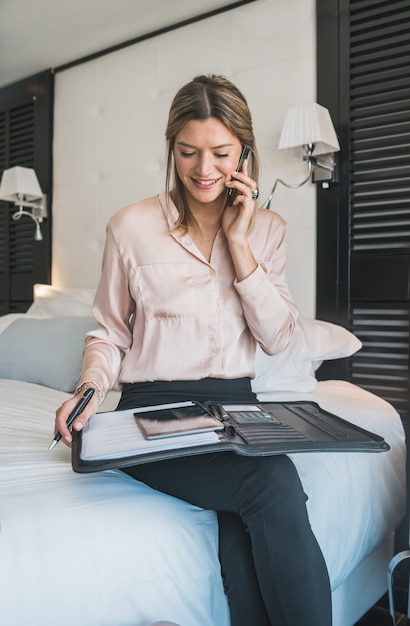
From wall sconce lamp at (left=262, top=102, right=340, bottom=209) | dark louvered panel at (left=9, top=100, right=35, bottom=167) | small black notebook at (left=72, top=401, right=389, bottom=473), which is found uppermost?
dark louvered panel at (left=9, top=100, right=35, bottom=167)

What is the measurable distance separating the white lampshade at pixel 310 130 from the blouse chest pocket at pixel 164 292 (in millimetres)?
979

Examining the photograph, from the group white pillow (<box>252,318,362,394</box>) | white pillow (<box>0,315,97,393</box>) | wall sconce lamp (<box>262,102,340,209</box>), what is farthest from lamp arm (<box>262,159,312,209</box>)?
white pillow (<box>0,315,97,393</box>)

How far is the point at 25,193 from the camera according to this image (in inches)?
124

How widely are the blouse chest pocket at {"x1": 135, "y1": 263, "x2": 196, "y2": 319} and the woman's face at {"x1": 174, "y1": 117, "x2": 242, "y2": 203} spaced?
198mm

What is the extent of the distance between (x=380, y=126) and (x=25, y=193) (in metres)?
1.89

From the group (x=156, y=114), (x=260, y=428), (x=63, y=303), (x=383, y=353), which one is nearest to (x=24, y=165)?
(x=156, y=114)

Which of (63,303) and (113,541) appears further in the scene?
(63,303)

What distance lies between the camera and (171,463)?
1.11m

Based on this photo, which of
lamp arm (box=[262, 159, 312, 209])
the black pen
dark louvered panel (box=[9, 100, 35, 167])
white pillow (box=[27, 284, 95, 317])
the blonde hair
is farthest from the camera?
dark louvered panel (box=[9, 100, 35, 167])

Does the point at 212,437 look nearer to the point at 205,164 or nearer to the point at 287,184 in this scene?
the point at 205,164

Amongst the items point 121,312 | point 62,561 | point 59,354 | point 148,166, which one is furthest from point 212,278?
point 148,166

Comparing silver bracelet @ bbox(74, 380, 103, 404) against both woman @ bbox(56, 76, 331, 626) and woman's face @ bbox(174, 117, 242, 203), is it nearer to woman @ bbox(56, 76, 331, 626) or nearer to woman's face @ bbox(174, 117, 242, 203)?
woman @ bbox(56, 76, 331, 626)

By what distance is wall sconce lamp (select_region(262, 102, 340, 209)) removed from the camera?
6.94 ft

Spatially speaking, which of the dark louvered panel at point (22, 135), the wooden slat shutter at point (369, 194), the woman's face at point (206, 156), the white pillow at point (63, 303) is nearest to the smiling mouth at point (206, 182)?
the woman's face at point (206, 156)
